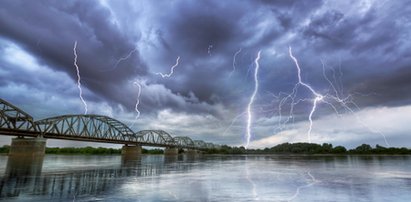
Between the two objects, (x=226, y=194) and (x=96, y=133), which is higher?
(x=96, y=133)

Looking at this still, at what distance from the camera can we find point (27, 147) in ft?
305

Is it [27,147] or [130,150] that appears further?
[130,150]

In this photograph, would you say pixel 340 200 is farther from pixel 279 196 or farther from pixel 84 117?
pixel 84 117

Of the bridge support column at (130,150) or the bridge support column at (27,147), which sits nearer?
the bridge support column at (27,147)

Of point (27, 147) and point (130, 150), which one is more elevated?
point (130, 150)

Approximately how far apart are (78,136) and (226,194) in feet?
381

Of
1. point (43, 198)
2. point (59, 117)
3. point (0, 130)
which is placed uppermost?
point (59, 117)

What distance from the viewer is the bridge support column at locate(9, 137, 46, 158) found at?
91625 millimetres

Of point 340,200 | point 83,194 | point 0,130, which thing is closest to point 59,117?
point 0,130

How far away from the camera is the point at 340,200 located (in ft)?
43.9

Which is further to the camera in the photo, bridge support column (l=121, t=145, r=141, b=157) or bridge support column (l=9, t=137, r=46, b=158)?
bridge support column (l=121, t=145, r=141, b=157)

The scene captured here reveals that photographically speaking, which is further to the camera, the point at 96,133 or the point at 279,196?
the point at 96,133

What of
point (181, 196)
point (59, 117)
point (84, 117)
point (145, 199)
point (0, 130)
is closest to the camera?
point (145, 199)

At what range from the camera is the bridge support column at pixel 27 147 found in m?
91.6
